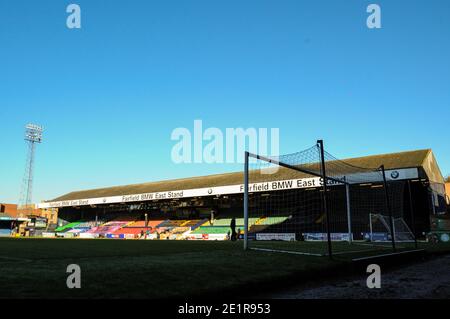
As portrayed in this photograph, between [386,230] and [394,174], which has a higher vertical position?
[394,174]

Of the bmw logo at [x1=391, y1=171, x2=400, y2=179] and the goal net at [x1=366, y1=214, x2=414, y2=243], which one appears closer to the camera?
the goal net at [x1=366, y1=214, x2=414, y2=243]

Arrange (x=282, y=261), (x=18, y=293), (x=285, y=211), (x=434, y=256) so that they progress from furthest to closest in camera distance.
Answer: (x=285, y=211) → (x=434, y=256) → (x=282, y=261) → (x=18, y=293)

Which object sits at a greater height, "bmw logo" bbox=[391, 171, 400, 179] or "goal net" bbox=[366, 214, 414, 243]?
"bmw logo" bbox=[391, 171, 400, 179]

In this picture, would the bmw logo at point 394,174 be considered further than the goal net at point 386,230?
Yes

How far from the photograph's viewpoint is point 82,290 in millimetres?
4594

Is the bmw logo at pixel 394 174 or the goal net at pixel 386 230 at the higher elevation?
the bmw logo at pixel 394 174

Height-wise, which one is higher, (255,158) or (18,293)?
(255,158)

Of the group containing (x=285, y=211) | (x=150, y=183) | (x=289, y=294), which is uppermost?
(x=150, y=183)

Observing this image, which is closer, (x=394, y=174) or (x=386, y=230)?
(x=386, y=230)

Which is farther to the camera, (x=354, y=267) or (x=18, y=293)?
(x=354, y=267)

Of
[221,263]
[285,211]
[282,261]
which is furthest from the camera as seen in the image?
[285,211]
